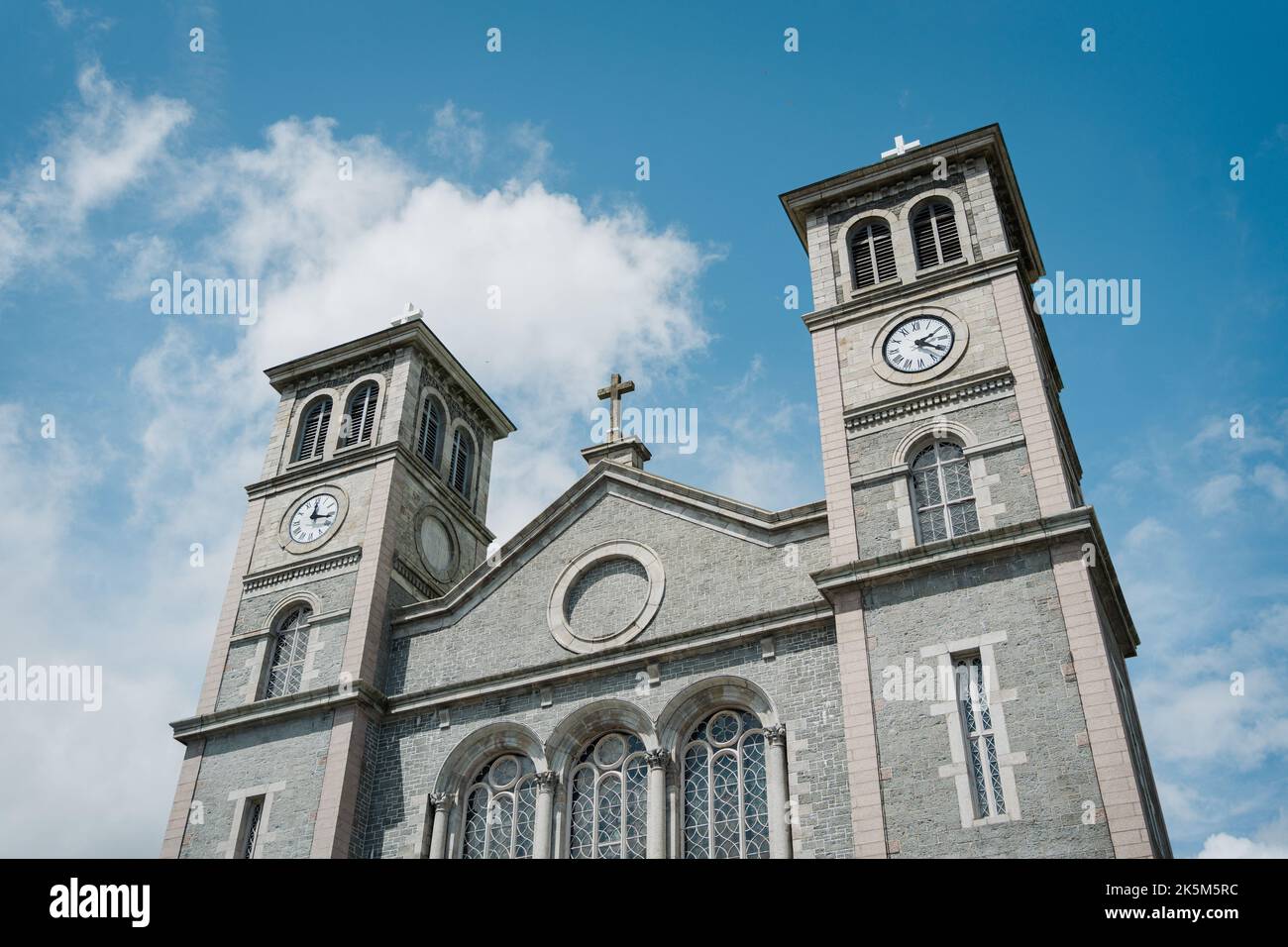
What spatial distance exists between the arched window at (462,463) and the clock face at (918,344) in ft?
42.8

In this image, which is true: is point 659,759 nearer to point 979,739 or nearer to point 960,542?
point 979,739

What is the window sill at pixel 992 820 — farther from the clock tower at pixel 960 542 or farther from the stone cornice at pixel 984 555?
the stone cornice at pixel 984 555

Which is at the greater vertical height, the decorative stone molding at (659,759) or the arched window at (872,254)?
the arched window at (872,254)

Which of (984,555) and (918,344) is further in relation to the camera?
(918,344)

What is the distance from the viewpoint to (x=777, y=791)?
68.2 ft

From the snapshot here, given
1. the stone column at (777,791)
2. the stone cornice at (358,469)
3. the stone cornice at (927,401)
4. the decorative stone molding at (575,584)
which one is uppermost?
the stone cornice at (358,469)

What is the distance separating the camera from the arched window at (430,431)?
104ft

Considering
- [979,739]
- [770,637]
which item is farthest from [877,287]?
[979,739]

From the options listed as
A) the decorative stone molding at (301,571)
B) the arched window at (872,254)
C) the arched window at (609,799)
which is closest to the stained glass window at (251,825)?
the decorative stone molding at (301,571)

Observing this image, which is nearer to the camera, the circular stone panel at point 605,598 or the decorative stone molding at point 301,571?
the circular stone panel at point 605,598

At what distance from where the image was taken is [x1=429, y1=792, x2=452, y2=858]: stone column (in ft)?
76.2

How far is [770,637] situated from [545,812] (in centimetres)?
533

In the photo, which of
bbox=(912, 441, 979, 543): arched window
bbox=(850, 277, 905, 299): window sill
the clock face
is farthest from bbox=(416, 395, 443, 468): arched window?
bbox=(912, 441, 979, 543): arched window
